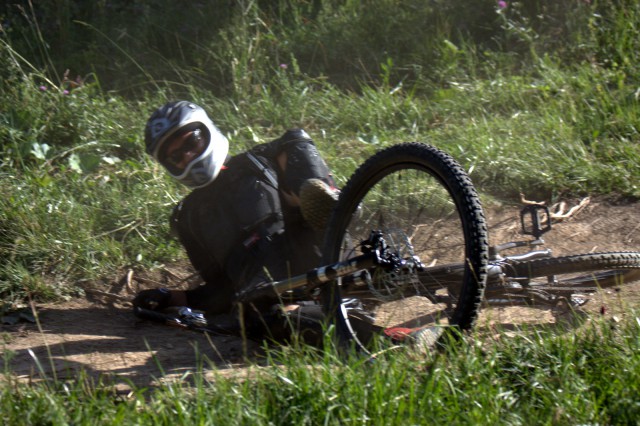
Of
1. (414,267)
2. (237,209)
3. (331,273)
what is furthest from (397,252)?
(237,209)

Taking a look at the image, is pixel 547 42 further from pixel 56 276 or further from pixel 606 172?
pixel 56 276

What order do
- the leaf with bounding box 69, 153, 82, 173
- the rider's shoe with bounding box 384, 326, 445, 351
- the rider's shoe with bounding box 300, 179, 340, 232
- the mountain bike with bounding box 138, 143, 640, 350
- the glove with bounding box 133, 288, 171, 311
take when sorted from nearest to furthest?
the rider's shoe with bounding box 384, 326, 445, 351, the mountain bike with bounding box 138, 143, 640, 350, the rider's shoe with bounding box 300, 179, 340, 232, the glove with bounding box 133, 288, 171, 311, the leaf with bounding box 69, 153, 82, 173

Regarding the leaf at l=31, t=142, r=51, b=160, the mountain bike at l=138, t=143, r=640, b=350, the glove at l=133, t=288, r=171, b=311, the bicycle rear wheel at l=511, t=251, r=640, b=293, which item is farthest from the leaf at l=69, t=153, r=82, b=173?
→ the bicycle rear wheel at l=511, t=251, r=640, b=293

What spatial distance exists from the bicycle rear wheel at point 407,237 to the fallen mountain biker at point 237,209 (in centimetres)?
19

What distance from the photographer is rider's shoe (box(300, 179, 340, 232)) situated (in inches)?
152

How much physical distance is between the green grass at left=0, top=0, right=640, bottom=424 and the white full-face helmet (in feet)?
3.09

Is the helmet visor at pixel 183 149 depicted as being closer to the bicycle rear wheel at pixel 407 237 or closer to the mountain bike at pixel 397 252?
the mountain bike at pixel 397 252

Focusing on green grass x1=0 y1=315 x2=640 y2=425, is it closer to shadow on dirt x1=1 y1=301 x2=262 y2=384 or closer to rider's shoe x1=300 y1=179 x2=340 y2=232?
shadow on dirt x1=1 y1=301 x2=262 y2=384

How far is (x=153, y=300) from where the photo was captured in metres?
4.40

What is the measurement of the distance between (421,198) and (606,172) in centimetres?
166

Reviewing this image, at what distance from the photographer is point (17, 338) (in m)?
4.18

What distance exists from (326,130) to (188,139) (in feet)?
6.89

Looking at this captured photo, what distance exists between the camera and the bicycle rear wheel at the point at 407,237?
321 cm

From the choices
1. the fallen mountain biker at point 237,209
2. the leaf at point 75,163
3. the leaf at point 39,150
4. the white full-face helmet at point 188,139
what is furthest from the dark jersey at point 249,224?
the leaf at point 39,150
